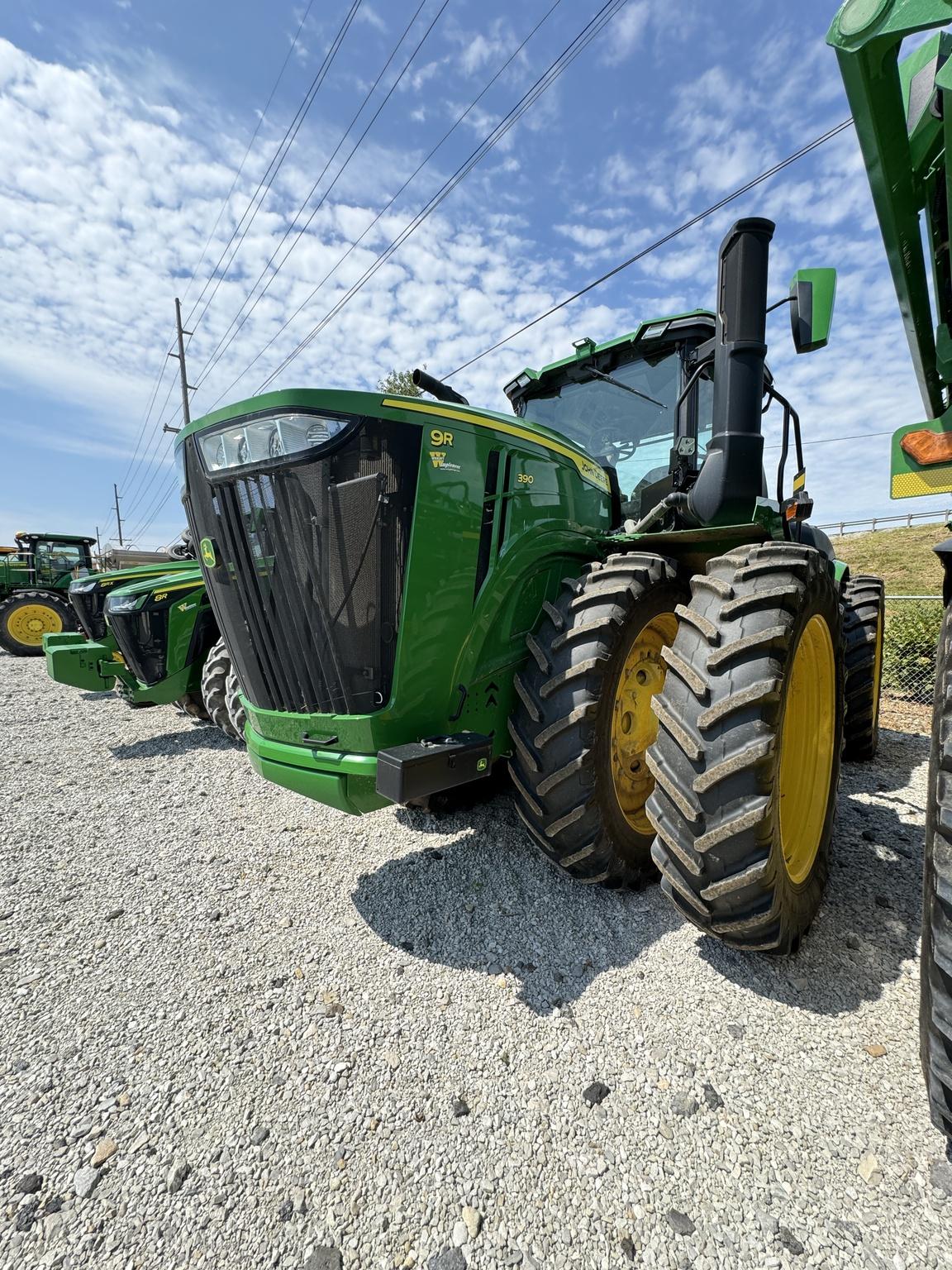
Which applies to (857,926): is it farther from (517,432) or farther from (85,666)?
(85,666)

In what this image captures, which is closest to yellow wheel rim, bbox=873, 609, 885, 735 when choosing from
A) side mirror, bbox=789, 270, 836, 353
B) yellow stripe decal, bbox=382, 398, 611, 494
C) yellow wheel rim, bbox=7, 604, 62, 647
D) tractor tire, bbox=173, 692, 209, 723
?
yellow stripe decal, bbox=382, 398, 611, 494

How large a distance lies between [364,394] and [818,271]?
159 centimetres

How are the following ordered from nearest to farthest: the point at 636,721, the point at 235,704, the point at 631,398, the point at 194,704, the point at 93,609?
the point at 636,721
the point at 631,398
the point at 235,704
the point at 194,704
the point at 93,609

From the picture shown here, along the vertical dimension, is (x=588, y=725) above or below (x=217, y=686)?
above

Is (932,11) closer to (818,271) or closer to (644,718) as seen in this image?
(818,271)

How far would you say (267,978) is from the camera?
6.70 ft

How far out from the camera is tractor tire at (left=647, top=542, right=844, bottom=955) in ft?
5.75

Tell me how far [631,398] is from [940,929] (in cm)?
298

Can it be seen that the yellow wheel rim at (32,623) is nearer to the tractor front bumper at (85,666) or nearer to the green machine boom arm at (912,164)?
the tractor front bumper at (85,666)

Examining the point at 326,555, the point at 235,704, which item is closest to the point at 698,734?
the point at 326,555

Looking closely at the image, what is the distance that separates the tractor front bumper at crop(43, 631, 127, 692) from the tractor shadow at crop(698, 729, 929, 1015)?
216 inches

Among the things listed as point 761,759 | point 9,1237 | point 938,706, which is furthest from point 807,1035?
point 9,1237

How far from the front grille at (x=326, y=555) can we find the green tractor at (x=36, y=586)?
38.0 feet

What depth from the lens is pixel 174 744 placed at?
5016mm
